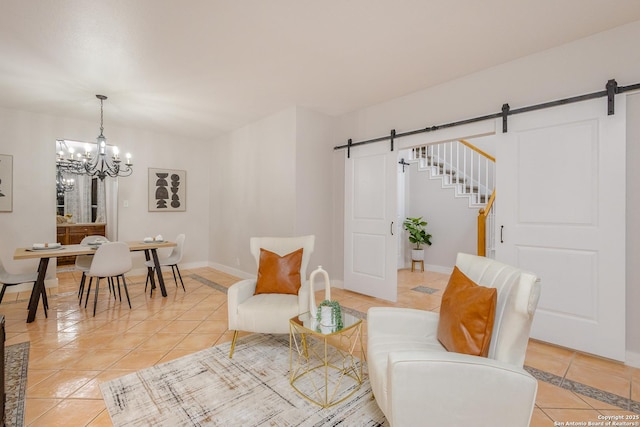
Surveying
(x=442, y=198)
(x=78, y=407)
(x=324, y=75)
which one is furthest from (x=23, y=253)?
(x=442, y=198)

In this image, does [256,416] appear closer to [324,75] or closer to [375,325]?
[375,325]

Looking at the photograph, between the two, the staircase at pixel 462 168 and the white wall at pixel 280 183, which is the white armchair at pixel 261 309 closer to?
the white wall at pixel 280 183

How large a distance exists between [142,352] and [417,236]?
15.0ft

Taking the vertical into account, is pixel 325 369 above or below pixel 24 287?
above

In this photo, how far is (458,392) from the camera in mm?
1165

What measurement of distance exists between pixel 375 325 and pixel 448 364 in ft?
2.21

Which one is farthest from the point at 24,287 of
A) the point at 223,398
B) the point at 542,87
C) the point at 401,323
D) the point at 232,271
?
the point at 542,87

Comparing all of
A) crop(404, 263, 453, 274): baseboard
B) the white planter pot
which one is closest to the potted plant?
the white planter pot

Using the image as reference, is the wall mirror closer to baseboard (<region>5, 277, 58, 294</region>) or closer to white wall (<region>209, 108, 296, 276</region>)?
baseboard (<region>5, 277, 58, 294</region>)

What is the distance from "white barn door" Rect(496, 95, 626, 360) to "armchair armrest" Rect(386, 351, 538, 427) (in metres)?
1.85

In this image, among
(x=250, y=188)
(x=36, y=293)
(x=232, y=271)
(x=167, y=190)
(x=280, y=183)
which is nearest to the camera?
(x=36, y=293)

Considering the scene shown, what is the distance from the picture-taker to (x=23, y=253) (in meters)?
3.17

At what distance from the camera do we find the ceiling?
2.12m

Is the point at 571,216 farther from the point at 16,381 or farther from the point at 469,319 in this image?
the point at 16,381
